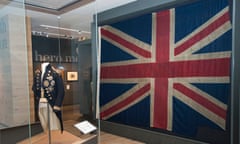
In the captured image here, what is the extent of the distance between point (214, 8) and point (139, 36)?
1.40 meters

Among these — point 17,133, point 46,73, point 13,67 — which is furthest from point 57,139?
point 13,67

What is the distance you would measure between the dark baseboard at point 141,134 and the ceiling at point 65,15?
90.4 inches

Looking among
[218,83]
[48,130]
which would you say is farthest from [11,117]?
[218,83]

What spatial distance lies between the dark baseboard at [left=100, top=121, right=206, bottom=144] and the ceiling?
2.30 m

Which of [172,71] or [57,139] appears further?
[172,71]

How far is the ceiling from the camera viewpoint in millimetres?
3676

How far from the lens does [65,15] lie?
4.28 metres

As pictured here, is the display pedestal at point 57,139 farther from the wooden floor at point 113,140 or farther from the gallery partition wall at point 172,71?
the gallery partition wall at point 172,71

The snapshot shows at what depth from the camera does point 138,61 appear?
12.3ft

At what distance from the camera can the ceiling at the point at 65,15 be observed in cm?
368

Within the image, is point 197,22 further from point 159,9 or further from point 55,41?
point 55,41

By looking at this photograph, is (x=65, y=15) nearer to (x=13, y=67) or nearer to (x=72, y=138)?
(x=13, y=67)

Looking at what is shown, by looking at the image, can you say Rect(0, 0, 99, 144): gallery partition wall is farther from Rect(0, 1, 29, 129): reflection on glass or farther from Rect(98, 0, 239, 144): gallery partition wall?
Rect(98, 0, 239, 144): gallery partition wall

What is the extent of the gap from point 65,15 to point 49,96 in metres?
2.16
